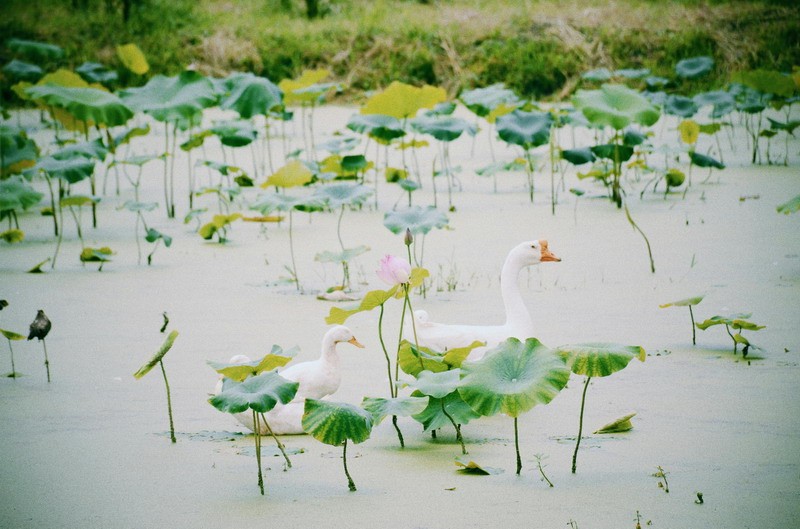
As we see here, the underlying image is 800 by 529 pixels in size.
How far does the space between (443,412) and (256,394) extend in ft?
1.88

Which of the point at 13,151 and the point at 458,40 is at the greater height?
the point at 458,40

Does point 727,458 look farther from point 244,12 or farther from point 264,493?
point 244,12

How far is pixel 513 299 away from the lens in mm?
3393

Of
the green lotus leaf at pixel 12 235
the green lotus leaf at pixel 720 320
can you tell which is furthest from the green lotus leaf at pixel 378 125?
the green lotus leaf at pixel 720 320

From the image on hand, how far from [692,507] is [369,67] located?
433 inches

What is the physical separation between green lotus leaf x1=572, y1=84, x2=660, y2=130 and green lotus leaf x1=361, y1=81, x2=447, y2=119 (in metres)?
1.04

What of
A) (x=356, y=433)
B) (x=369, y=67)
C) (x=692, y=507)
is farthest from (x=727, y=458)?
(x=369, y=67)

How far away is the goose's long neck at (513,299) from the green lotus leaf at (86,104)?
362cm

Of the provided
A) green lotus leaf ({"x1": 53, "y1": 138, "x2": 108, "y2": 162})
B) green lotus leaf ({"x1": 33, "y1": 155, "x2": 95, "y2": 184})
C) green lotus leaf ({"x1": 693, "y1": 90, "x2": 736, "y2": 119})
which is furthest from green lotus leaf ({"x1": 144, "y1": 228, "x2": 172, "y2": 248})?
green lotus leaf ({"x1": 693, "y1": 90, "x2": 736, "y2": 119})

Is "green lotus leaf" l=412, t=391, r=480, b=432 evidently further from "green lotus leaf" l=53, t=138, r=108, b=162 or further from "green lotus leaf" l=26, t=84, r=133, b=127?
"green lotus leaf" l=26, t=84, r=133, b=127

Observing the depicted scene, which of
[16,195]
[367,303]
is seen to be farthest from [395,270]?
[16,195]

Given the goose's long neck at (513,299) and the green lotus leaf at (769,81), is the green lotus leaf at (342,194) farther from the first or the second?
the green lotus leaf at (769,81)

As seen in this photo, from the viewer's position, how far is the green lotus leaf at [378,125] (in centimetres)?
640

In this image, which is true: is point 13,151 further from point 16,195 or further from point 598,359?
point 598,359
